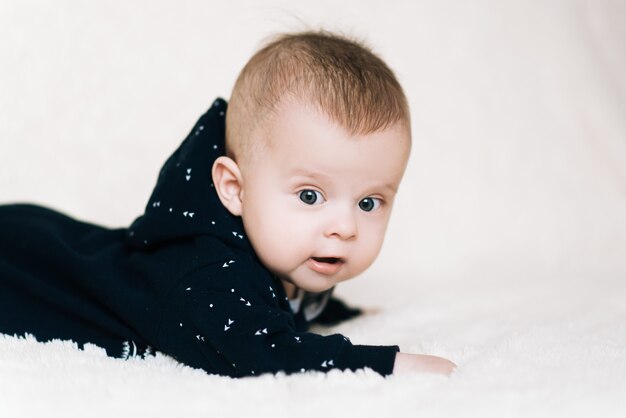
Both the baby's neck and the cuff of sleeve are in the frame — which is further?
the baby's neck

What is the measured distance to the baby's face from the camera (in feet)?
3.86

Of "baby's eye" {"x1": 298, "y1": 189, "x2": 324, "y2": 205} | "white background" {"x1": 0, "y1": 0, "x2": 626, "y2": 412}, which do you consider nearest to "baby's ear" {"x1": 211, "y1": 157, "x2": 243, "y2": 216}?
"baby's eye" {"x1": 298, "y1": 189, "x2": 324, "y2": 205}

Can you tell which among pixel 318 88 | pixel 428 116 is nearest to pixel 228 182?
pixel 318 88

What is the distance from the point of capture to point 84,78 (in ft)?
6.66

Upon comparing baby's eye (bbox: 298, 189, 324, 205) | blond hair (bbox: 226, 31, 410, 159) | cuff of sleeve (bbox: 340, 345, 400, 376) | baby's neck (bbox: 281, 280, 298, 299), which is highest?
blond hair (bbox: 226, 31, 410, 159)

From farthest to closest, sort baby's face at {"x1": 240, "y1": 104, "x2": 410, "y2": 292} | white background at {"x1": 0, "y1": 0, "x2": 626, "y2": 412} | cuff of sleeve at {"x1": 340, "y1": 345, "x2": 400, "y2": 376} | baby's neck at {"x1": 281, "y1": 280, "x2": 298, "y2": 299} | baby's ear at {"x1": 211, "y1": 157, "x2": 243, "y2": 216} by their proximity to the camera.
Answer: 1. white background at {"x1": 0, "y1": 0, "x2": 626, "y2": 412}
2. baby's neck at {"x1": 281, "y1": 280, "x2": 298, "y2": 299}
3. baby's ear at {"x1": 211, "y1": 157, "x2": 243, "y2": 216}
4. baby's face at {"x1": 240, "y1": 104, "x2": 410, "y2": 292}
5. cuff of sleeve at {"x1": 340, "y1": 345, "x2": 400, "y2": 376}

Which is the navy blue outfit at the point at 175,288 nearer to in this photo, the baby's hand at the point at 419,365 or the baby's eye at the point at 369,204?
the baby's hand at the point at 419,365

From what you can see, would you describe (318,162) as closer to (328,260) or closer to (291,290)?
(328,260)

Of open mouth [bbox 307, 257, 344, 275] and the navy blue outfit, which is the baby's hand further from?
open mouth [bbox 307, 257, 344, 275]

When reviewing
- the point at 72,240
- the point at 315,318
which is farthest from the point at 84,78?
the point at 315,318

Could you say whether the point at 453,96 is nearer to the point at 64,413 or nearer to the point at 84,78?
the point at 84,78

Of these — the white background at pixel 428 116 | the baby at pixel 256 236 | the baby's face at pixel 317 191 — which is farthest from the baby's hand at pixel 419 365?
the white background at pixel 428 116

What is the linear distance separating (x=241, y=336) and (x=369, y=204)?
0.97 ft

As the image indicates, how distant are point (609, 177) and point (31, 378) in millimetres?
1738
